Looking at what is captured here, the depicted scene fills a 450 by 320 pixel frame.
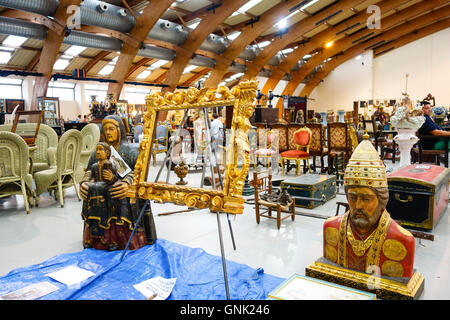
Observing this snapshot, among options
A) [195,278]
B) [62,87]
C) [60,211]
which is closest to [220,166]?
[195,278]

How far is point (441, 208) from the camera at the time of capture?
3424 mm

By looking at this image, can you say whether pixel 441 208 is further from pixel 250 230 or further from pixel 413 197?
pixel 250 230

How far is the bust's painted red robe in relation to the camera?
1746mm

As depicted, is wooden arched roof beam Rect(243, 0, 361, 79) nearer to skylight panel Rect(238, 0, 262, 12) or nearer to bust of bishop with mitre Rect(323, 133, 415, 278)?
skylight panel Rect(238, 0, 262, 12)

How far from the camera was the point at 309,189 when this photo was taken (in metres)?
4.27

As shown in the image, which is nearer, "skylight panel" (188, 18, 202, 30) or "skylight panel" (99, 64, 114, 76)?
"skylight panel" (188, 18, 202, 30)

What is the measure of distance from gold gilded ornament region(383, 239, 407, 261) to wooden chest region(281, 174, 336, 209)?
2.43 metres

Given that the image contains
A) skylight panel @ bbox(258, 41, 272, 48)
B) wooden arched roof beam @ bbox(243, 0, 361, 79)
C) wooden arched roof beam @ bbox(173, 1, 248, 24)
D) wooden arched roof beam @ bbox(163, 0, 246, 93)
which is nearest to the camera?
wooden arched roof beam @ bbox(163, 0, 246, 93)

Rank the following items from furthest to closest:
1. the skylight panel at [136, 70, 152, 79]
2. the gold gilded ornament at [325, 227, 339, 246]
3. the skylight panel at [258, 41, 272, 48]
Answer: the skylight panel at [136, 70, 152, 79] < the skylight panel at [258, 41, 272, 48] < the gold gilded ornament at [325, 227, 339, 246]

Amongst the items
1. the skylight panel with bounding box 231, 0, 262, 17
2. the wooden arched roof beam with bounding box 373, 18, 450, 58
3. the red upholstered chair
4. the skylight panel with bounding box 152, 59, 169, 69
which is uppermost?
the wooden arched roof beam with bounding box 373, 18, 450, 58

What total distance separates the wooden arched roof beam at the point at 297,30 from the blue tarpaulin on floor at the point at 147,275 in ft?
37.7

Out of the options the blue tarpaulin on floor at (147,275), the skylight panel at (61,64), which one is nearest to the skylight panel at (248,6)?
the skylight panel at (61,64)

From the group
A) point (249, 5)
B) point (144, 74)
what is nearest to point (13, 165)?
point (249, 5)

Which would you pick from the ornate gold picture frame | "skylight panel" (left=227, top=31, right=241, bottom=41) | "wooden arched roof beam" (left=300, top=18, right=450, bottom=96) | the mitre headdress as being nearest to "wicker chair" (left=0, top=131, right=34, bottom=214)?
the ornate gold picture frame
